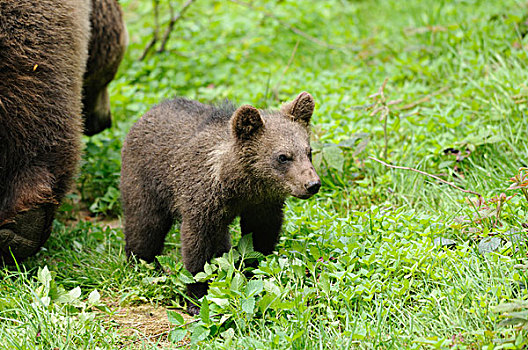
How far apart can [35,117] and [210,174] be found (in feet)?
4.22

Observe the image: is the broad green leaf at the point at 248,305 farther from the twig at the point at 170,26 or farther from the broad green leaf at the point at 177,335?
the twig at the point at 170,26

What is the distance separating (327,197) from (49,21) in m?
2.47

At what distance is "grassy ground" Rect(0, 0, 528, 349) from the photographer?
3316 millimetres

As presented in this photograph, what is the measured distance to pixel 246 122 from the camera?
3650mm

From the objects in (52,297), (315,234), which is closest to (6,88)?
(52,297)

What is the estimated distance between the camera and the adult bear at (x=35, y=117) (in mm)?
4039

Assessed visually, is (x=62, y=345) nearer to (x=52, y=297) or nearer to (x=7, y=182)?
(x=52, y=297)

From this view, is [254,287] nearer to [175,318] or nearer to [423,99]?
[175,318]

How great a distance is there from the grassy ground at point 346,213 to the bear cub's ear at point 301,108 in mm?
781

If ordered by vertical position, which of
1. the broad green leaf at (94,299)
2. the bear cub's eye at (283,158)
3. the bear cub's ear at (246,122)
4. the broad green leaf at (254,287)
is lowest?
the broad green leaf at (94,299)

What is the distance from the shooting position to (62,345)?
10.8 ft

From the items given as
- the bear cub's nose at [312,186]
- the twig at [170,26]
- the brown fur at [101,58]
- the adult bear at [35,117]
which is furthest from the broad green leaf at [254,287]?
the twig at [170,26]

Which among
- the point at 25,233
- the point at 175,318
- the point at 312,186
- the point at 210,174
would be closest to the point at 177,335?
the point at 175,318

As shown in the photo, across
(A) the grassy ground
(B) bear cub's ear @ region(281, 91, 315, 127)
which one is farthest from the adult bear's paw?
(B) bear cub's ear @ region(281, 91, 315, 127)
